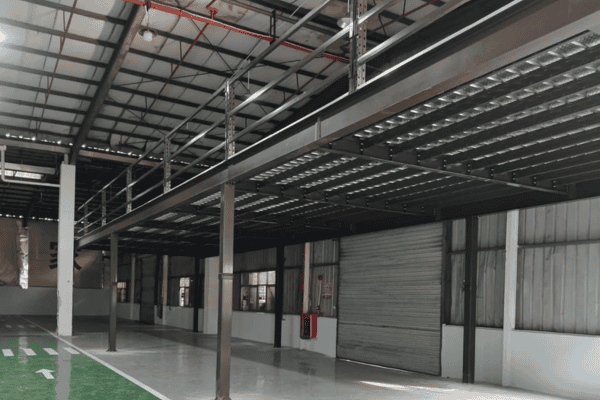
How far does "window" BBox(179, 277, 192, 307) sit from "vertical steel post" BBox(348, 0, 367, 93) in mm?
27272

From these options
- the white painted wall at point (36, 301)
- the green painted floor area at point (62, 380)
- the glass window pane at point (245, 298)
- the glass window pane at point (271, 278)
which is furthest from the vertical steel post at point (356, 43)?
the white painted wall at point (36, 301)

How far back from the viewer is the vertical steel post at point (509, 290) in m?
12.6

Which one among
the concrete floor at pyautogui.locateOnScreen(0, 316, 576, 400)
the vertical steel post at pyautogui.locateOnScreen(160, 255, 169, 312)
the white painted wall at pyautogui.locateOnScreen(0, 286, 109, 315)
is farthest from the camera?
the white painted wall at pyautogui.locateOnScreen(0, 286, 109, 315)

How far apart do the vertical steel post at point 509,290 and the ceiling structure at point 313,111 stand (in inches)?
52.2

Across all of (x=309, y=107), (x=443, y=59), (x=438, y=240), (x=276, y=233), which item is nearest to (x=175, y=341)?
(x=276, y=233)

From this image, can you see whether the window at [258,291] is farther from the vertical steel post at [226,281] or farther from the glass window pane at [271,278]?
the vertical steel post at [226,281]

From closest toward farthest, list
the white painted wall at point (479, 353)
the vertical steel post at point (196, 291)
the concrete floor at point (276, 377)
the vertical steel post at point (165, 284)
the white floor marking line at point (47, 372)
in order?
the concrete floor at point (276, 377), the white painted wall at point (479, 353), the white floor marking line at point (47, 372), the vertical steel post at point (196, 291), the vertical steel post at point (165, 284)

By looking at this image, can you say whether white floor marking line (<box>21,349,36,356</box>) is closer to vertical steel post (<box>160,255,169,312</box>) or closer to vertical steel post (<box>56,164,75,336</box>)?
vertical steel post (<box>56,164,75,336</box>)

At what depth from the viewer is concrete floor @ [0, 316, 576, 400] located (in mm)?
11469

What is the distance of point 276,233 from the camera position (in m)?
18.6

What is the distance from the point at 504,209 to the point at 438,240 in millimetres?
3677

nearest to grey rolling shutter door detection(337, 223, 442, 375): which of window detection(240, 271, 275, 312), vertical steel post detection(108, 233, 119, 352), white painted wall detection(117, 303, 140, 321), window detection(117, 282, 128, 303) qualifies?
window detection(240, 271, 275, 312)

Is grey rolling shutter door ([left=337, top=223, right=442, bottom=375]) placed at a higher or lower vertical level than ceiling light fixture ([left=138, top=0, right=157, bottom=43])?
lower

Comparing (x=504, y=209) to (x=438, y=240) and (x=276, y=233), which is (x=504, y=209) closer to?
(x=438, y=240)
